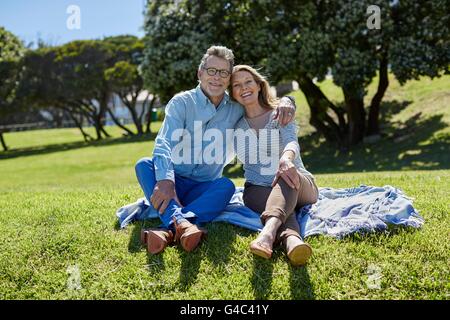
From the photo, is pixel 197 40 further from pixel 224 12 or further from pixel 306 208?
pixel 306 208

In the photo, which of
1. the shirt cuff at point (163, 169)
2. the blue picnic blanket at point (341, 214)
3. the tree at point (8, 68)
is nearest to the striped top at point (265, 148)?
Answer: the blue picnic blanket at point (341, 214)

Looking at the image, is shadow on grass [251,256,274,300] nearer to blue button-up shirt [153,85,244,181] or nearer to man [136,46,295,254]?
man [136,46,295,254]

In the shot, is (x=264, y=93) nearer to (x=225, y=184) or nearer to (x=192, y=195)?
(x=225, y=184)

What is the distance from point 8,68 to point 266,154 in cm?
2706

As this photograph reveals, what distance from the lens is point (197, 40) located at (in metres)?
13.3

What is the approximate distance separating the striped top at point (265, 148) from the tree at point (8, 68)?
87.6ft

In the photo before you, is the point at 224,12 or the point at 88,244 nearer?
the point at 88,244

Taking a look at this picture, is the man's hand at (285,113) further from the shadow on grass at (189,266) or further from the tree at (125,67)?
the tree at (125,67)

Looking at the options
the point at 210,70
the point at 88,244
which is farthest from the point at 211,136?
the point at 88,244

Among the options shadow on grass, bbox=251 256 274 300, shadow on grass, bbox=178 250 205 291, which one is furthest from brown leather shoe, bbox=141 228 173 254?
shadow on grass, bbox=251 256 274 300

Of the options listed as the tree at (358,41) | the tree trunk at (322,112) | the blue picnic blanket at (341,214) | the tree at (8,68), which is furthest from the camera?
the tree at (8,68)

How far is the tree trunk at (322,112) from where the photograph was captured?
15273 millimetres

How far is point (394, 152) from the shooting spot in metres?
13.9
